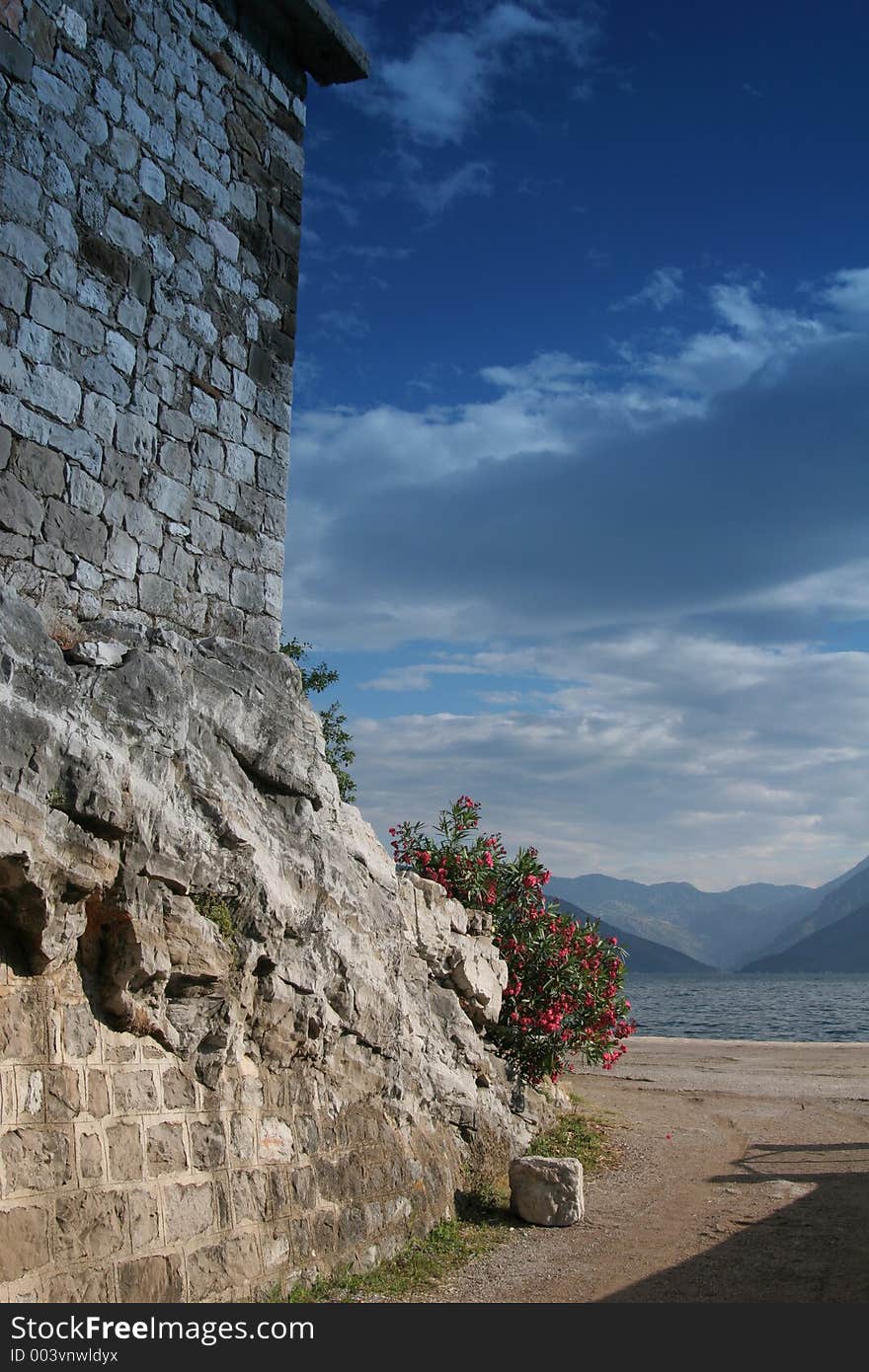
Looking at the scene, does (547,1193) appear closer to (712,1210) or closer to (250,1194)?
(712,1210)

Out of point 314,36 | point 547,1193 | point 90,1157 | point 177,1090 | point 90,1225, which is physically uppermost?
point 314,36

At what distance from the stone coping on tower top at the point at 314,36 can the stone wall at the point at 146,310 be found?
0.04m

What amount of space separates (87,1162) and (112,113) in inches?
240

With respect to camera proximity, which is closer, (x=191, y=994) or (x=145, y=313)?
(x=191, y=994)

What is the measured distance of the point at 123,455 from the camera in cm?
625

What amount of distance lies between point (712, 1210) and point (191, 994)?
4.82m

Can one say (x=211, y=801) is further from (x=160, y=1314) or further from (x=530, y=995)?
(x=530, y=995)

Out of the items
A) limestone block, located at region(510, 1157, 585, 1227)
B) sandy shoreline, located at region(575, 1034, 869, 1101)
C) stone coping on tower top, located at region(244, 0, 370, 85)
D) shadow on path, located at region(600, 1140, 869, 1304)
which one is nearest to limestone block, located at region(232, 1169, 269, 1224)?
shadow on path, located at region(600, 1140, 869, 1304)

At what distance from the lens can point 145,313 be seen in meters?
6.47

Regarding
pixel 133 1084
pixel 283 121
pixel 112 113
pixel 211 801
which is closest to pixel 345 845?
pixel 211 801

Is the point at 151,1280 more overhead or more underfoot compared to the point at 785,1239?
more overhead

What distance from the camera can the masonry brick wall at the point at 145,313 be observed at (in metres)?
5.74

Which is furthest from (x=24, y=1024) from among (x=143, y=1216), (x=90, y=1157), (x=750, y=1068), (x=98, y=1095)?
(x=750, y=1068)

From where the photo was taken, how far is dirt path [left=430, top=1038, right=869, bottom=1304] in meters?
6.13
